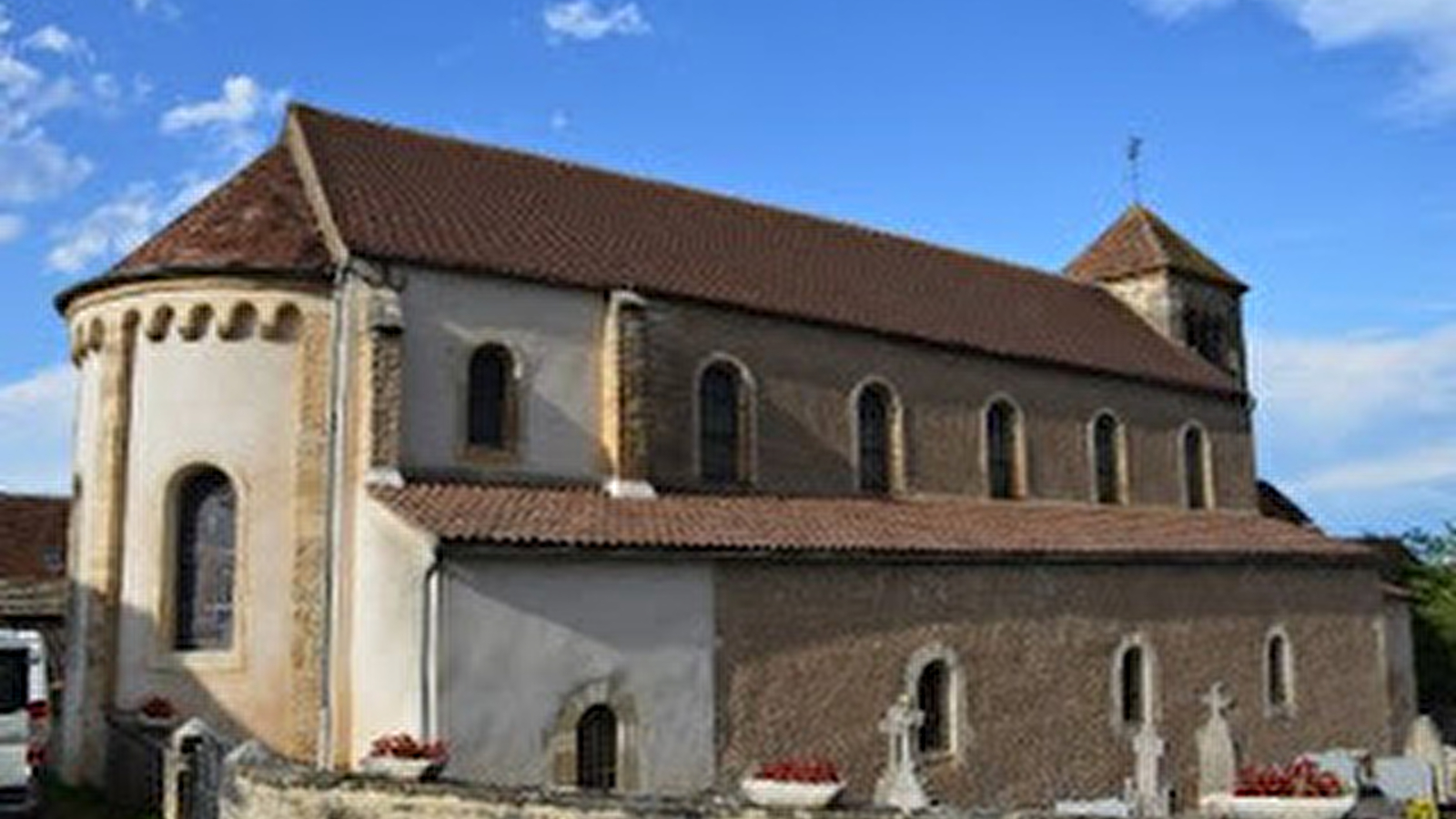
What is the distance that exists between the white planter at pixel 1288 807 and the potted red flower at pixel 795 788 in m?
3.20

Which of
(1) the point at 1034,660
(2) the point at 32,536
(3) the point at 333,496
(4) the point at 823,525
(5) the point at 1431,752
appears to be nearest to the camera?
(3) the point at 333,496

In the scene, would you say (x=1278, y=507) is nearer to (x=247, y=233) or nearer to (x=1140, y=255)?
(x=1140, y=255)

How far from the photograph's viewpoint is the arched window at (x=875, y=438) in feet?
84.7

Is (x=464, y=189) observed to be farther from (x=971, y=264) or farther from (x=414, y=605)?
(x=971, y=264)

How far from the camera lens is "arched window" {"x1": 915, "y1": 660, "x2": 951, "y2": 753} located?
23000 mm

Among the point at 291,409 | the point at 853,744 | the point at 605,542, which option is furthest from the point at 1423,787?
the point at 291,409

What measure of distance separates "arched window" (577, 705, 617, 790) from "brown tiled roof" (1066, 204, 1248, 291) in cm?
2143

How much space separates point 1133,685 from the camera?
87.7ft

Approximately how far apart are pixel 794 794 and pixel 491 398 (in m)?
10.7

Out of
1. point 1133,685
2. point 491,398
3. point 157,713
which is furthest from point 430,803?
point 1133,685

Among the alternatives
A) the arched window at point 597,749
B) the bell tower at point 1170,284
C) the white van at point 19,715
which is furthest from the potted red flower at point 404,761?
the bell tower at point 1170,284

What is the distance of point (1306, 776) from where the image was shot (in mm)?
12031

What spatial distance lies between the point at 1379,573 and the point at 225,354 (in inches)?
1039

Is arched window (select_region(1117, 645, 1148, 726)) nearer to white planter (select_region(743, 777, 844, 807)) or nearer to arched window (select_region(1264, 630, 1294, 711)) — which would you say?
arched window (select_region(1264, 630, 1294, 711))
